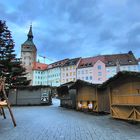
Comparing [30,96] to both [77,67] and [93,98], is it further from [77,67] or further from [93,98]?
[77,67]

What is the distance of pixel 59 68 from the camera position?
233 feet

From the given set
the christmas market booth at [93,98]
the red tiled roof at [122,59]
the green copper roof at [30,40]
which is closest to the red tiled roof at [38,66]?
the green copper roof at [30,40]

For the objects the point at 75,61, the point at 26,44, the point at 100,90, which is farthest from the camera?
the point at 26,44

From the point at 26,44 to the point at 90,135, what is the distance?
73107 millimetres

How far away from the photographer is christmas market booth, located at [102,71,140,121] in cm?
1029

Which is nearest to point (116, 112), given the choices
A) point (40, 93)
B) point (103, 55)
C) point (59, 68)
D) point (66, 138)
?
point (66, 138)

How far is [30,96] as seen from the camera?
26.0 meters

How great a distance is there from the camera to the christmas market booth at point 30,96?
25.8 metres

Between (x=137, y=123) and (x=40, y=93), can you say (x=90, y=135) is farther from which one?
(x=40, y=93)

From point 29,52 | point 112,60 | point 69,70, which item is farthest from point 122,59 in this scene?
point 29,52

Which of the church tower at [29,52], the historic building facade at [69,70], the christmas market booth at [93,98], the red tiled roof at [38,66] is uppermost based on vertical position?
the church tower at [29,52]

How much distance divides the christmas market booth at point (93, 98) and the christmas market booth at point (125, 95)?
2.88 meters

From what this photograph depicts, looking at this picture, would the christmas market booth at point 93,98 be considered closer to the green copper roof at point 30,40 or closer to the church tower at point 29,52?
the church tower at point 29,52

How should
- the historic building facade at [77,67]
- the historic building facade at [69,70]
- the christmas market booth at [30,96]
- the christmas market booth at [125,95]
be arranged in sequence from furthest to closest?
the historic building facade at [69,70]
the historic building facade at [77,67]
the christmas market booth at [30,96]
the christmas market booth at [125,95]
